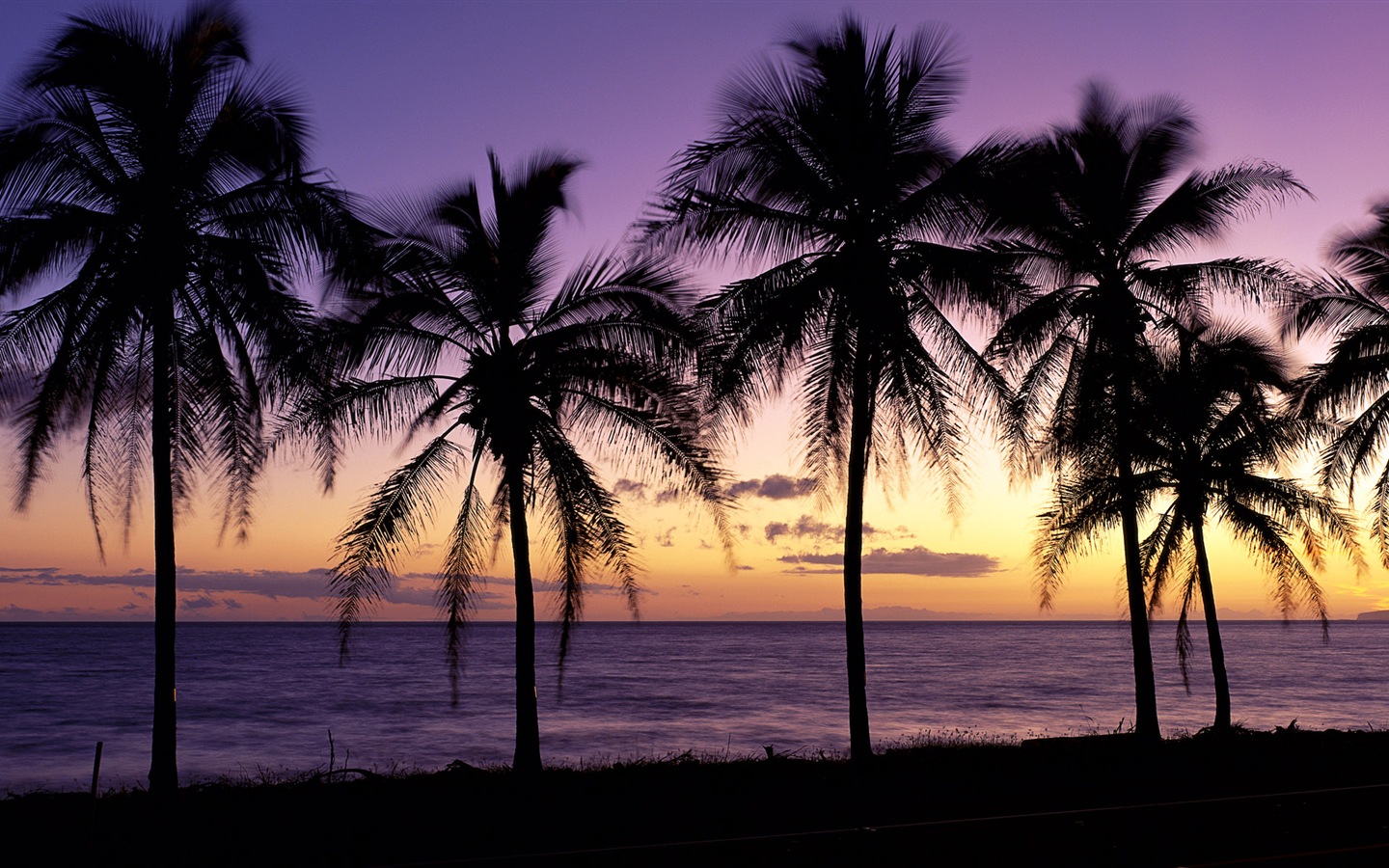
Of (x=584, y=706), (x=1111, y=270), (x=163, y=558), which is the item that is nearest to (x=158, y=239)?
(x=163, y=558)

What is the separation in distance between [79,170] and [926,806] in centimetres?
1325

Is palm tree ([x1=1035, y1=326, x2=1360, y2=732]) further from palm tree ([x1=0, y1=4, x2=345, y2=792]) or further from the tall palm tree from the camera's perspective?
palm tree ([x1=0, y1=4, x2=345, y2=792])

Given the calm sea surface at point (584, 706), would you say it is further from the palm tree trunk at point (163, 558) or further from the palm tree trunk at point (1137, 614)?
the palm tree trunk at point (1137, 614)

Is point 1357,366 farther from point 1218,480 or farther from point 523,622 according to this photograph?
point 523,622

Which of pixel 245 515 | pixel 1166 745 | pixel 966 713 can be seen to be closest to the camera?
pixel 245 515

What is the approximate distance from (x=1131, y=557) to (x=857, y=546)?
614 cm

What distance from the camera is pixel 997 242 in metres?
15.0

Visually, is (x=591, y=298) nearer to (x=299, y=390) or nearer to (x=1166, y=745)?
(x=299, y=390)

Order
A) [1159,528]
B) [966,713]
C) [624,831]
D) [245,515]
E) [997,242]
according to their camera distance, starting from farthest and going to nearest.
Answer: [966,713], [1159,528], [997,242], [245,515], [624,831]

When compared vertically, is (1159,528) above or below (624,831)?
above

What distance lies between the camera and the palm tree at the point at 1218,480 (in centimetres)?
1845

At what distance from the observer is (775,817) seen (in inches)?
404

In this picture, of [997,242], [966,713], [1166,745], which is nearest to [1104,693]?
[966,713]

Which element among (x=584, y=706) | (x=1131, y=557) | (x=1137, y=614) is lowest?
(x=584, y=706)
